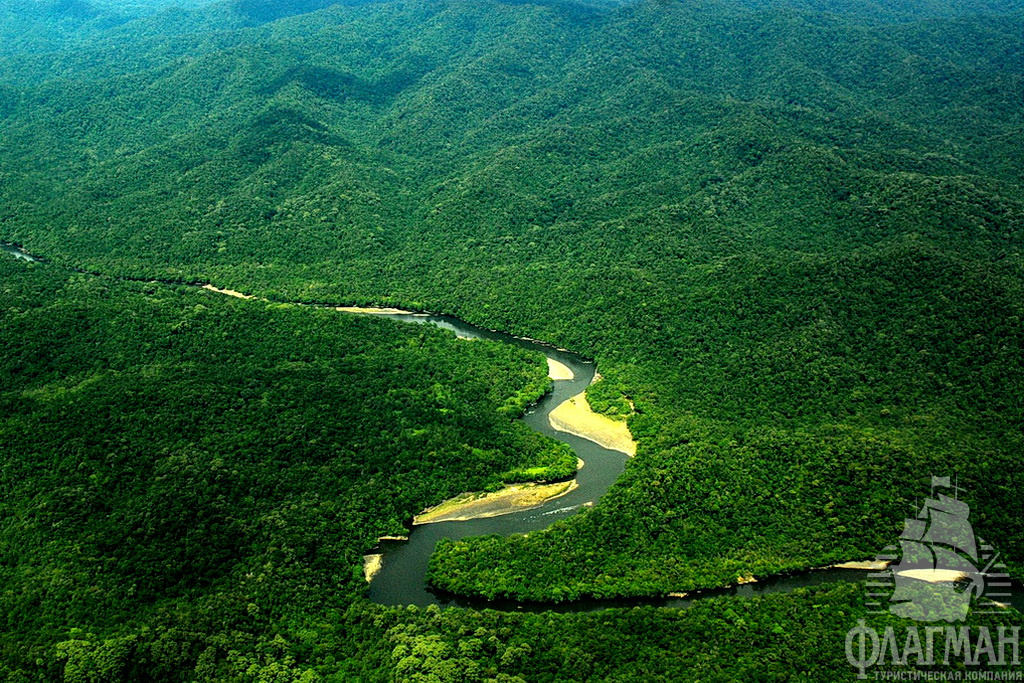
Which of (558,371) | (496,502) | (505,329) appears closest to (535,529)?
(496,502)

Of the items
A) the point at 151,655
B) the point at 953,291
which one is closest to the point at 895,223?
the point at 953,291

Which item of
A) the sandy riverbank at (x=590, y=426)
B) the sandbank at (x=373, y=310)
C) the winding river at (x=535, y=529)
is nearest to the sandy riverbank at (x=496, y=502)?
the winding river at (x=535, y=529)

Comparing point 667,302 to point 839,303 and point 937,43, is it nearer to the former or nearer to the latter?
point 839,303

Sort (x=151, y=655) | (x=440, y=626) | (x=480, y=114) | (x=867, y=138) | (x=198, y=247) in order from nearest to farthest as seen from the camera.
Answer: (x=151, y=655) < (x=440, y=626) < (x=198, y=247) < (x=867, y=138) < (x=480, y=114)

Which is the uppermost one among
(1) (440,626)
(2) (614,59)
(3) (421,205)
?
(2) (614,59)

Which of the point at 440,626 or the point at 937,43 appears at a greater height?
the point at 937,43

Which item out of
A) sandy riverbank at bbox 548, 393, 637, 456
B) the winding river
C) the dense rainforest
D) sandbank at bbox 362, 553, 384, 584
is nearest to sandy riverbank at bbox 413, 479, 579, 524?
the winding river
